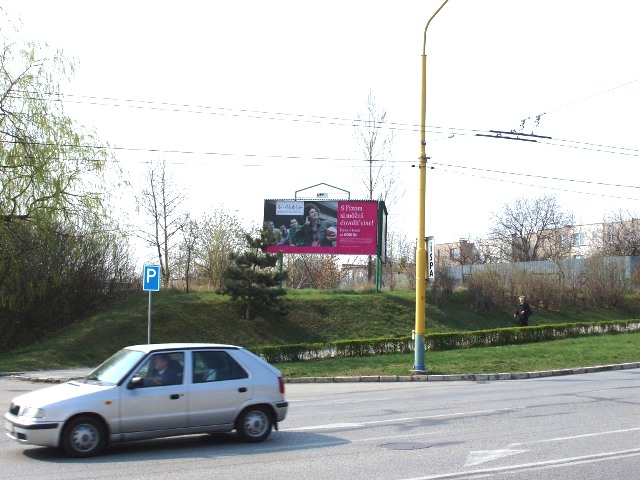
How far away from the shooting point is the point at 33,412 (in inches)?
362

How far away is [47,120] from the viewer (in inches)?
1081

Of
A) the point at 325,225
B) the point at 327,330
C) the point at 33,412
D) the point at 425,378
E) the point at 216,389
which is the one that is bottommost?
the point at 425,378

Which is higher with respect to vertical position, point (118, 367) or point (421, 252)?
point (421, 252)

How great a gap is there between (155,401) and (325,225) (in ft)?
97.7

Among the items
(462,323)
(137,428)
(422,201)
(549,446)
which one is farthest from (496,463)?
(462,323)

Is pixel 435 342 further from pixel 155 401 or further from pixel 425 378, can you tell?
pixel 155 401

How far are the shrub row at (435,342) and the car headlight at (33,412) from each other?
1656cm

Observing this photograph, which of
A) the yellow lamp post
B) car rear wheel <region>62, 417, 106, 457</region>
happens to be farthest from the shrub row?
car rear wheel <region>62, 417, 106, 457</region>

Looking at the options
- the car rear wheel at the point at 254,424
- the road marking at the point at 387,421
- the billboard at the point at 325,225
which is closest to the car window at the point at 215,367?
the car rear wheel at the point at 254,424

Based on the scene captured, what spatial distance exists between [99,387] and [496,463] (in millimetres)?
5323

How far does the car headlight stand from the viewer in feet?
30.0

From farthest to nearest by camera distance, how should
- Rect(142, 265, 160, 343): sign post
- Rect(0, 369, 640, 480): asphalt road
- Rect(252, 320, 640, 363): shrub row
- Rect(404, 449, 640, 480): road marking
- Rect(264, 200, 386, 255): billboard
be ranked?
Rect(264, 200, 386, 255): billboard < Rect(252, 320, 640, 363): shrub row < Rect(142, 265, 160, 343): sign post < Rect(0, 369, 640, 480): asphalt road < Rect(404, 449, 640, 480): road marking

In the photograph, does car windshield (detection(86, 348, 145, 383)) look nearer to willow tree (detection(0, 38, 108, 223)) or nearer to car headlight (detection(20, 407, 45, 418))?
car headlight (detection(20, 407, 45, 418))

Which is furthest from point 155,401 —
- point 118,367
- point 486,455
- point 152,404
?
point 486,455
